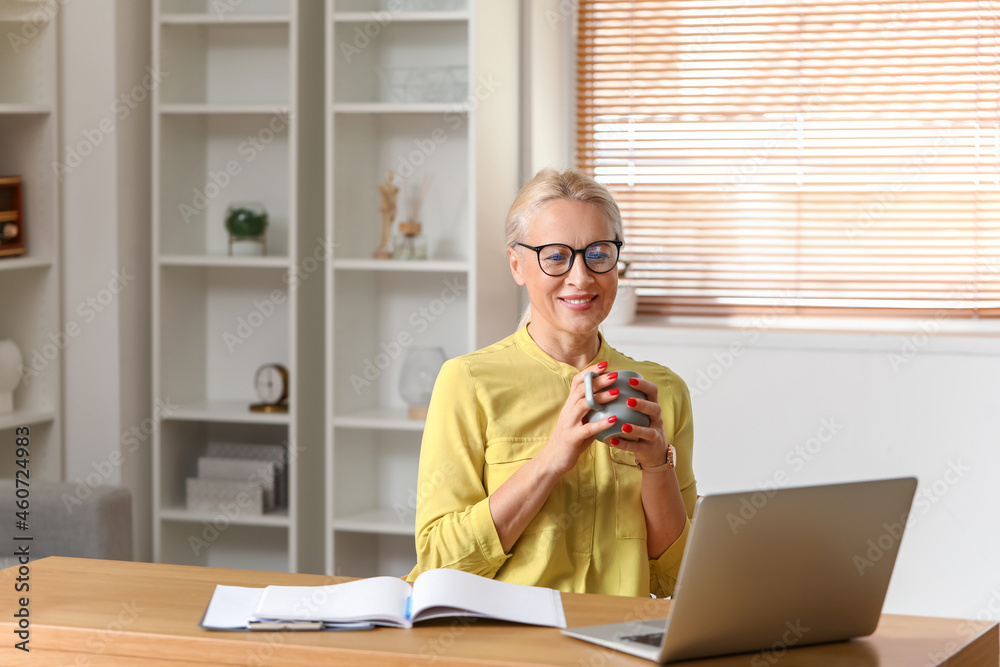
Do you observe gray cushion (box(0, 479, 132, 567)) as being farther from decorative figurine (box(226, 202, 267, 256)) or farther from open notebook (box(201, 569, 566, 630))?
open notebook (box(201, 569, 566, 630))

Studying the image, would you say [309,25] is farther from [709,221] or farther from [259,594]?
[259,594]

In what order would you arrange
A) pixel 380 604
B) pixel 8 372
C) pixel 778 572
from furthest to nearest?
pixel 8 372, pixel 380 604, pixel 778 572

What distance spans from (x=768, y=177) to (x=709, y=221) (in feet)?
0.74

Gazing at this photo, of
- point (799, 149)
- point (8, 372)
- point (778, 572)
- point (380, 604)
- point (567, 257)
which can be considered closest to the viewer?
point (778, 572)

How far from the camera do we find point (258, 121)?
3.54 metres

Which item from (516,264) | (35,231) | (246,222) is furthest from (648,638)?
(35,231)

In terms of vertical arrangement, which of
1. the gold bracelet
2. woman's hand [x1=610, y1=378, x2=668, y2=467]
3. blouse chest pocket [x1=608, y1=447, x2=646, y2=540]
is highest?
woman's hand [x1=610, y1=378, x2=668, y2=467]

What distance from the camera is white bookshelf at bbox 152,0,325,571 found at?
3.28 metres

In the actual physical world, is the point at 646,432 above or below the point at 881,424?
above

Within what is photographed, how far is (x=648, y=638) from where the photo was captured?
116 centimetres

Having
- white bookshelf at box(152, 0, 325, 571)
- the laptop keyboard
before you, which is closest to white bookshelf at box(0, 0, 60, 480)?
white bookshelf at box(152, 0, 325, 571)

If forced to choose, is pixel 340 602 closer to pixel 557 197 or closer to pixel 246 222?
pixel 557 197

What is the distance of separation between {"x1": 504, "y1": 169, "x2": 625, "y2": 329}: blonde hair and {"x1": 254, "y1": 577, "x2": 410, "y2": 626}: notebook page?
66cm

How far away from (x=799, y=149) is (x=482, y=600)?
2.44m
